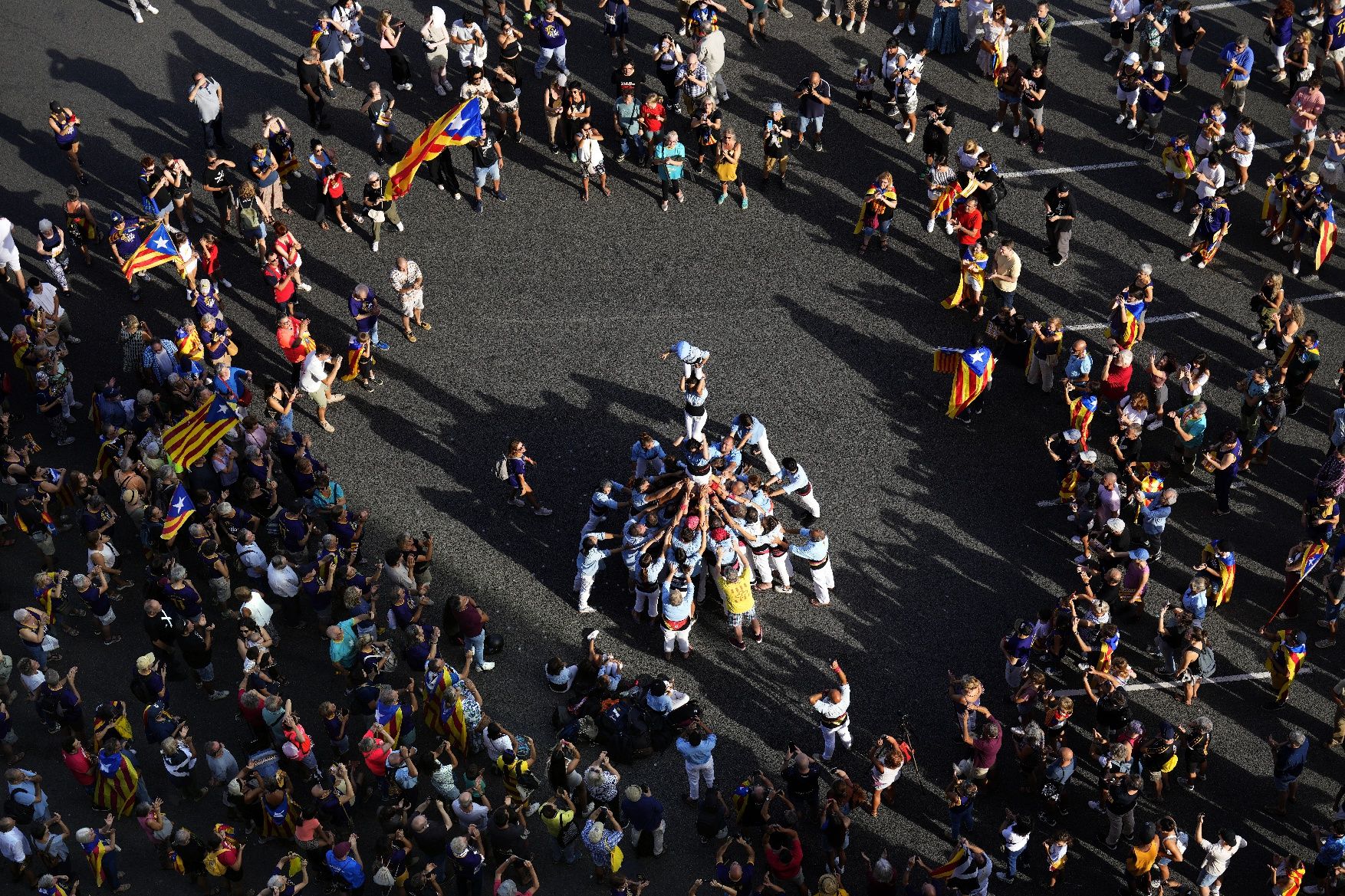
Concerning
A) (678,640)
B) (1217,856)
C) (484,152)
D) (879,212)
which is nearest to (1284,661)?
(1217,856)

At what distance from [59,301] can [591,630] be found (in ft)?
38.4

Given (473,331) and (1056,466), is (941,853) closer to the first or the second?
(1056,466)

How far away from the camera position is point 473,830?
21.2 meters

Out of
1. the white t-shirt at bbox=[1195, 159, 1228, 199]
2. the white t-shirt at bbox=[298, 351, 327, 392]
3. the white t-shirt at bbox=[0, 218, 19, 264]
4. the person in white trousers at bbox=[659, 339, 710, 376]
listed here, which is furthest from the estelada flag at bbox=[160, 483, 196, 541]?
the white t-shirt at bbox=[1195, 159, 1228, 199]

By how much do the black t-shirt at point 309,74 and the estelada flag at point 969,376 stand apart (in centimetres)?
1230

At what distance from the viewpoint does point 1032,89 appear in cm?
3119

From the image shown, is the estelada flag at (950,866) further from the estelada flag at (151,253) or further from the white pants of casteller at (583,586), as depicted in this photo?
the estelada flag at (151,253)

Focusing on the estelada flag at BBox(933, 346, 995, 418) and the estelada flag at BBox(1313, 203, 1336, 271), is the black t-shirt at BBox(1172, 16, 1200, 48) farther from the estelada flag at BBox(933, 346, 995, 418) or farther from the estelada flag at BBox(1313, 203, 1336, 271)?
the estelada flag at BBox(933, 346, 995, 418)

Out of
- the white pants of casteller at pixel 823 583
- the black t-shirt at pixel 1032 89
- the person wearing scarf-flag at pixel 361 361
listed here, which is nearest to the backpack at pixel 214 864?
the white pants of casteller at pixel 823 583

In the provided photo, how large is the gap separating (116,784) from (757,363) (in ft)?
38.1

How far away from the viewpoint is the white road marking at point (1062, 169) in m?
31.5

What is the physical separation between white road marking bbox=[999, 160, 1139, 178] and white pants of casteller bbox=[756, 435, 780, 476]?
8325 mm

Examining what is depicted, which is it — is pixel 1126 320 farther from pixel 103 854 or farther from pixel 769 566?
pixel 103 854

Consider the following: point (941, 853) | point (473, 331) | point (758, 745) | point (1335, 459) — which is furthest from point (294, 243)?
point (1335, 459)
